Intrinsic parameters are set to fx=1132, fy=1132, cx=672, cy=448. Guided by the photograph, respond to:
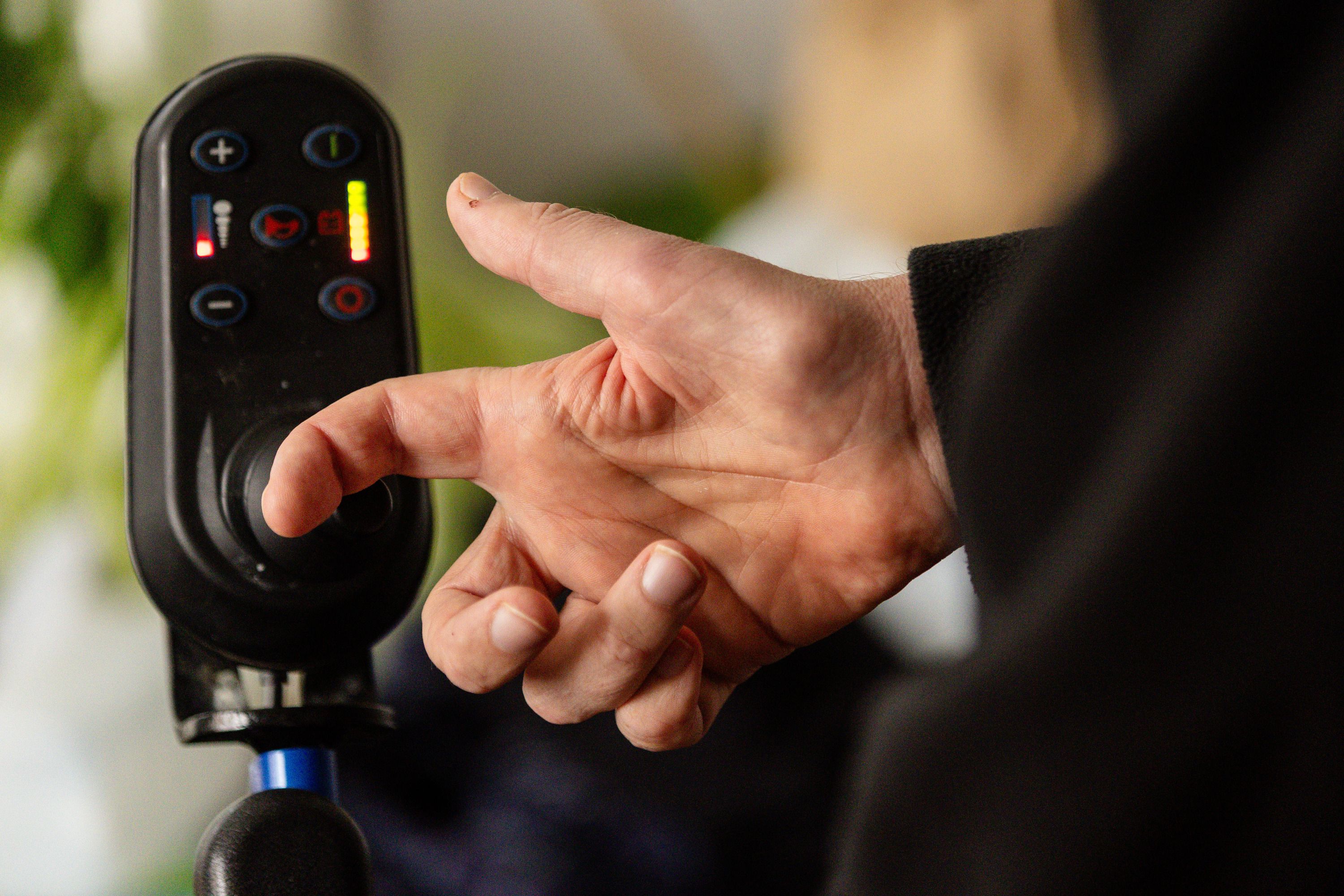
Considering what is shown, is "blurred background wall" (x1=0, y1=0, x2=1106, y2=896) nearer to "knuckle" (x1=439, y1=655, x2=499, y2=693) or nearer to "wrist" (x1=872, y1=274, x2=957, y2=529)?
"wrist" (x1=872, y1=274, x2=957, y2=529)

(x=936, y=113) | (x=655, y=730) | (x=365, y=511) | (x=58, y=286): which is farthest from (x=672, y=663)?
(x=936, y=113)

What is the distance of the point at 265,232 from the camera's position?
54 cm

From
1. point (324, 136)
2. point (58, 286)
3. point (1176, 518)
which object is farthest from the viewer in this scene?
point (58, 286)

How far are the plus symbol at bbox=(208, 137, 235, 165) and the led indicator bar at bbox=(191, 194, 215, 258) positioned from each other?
2cm

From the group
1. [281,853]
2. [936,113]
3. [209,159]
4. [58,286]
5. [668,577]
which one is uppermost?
[936,113]

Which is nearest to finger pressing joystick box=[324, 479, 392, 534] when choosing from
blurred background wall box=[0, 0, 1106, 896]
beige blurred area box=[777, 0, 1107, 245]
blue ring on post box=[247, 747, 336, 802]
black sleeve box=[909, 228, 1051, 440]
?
blue ring on post box=[247, 747, 336, 802]

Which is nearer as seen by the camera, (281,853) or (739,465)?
(281,853)

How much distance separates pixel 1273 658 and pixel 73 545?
113cm

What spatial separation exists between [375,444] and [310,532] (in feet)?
0.19

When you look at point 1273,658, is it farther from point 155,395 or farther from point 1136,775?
point 155,395

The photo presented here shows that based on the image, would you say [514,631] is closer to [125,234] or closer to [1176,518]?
[1176,518]

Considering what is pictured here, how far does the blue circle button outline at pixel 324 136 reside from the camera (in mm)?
546

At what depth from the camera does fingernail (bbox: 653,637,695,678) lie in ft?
2.01

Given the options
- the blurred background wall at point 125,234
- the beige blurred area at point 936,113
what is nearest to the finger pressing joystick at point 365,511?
the blurred background wall at point 125,234
